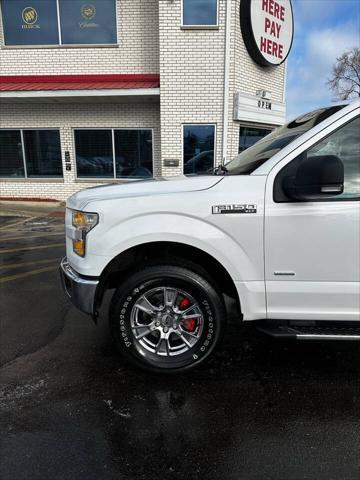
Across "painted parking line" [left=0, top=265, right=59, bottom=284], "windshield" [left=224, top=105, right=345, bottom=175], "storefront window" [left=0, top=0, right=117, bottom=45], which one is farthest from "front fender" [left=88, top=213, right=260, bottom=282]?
"storefront window" [left=0, top=0, right=117, bottom=45]

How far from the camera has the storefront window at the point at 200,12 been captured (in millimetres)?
10297

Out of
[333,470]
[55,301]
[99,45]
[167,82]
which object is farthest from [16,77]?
[333,470]

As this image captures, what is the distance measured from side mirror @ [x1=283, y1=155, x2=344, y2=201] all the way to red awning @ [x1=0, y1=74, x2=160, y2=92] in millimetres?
9210

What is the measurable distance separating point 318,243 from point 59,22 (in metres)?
12.1

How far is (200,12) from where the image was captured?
1038 cm

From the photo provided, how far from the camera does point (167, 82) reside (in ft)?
35.0

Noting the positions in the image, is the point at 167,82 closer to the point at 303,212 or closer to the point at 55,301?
the point at 55,301

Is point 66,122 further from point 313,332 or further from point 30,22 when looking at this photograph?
point 313,332

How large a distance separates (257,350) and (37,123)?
1121cm

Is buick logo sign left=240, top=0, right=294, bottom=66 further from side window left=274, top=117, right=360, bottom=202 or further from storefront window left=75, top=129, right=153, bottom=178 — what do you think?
side window left=274, top=117, right=360, bottom=202

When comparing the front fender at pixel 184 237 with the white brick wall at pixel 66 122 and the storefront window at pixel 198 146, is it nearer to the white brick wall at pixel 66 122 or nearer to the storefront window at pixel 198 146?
the storefront window at pixel 198 146

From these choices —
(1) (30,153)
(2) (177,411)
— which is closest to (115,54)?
(1) (30,153)

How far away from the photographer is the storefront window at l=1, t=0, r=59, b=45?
11.7 metres

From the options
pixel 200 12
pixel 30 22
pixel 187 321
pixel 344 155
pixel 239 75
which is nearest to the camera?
pixel 344 155
